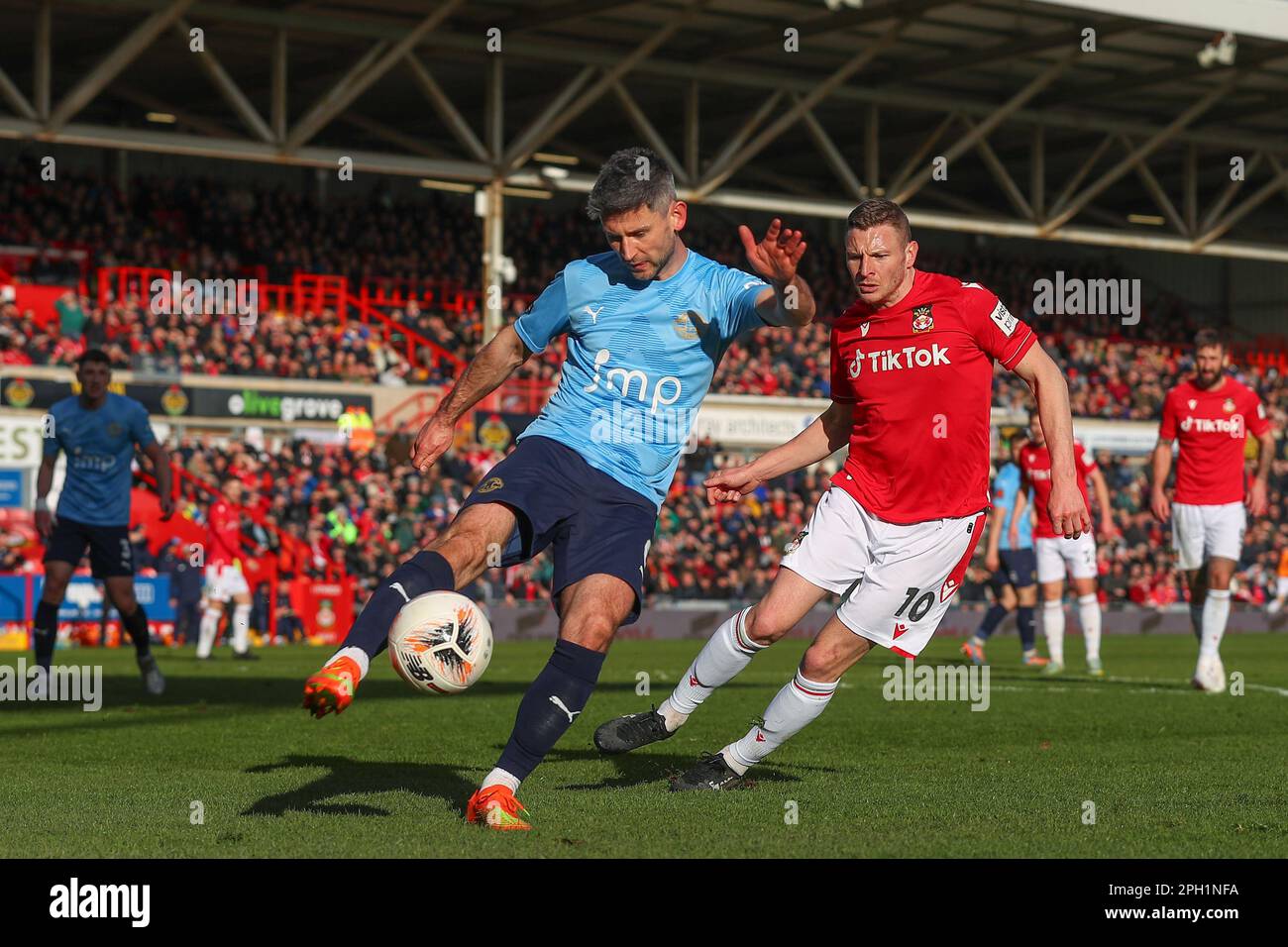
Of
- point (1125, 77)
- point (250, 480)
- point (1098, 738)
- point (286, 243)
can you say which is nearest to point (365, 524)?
point (250, 480)

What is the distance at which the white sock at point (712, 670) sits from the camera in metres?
7.23

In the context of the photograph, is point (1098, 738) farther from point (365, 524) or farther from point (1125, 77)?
point (1125, 77)

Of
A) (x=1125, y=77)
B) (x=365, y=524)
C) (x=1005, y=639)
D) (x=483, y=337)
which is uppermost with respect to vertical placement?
(x=1125, y=77)

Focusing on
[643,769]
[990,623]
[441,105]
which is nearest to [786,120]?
[441,105]

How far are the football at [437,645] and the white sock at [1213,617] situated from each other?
8712mm

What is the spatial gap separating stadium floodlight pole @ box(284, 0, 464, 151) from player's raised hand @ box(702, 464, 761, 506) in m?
21.6

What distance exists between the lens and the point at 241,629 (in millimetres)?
19656

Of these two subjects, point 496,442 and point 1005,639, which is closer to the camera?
point 1005,639

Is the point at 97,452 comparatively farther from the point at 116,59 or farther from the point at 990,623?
the point at 116,59

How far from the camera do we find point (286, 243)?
1389 inches

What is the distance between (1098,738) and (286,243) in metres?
28.1

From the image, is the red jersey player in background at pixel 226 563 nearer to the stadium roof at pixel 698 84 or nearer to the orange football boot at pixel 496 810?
the stadium roof at pixel 698 84

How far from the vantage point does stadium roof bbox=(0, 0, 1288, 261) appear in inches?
1114
